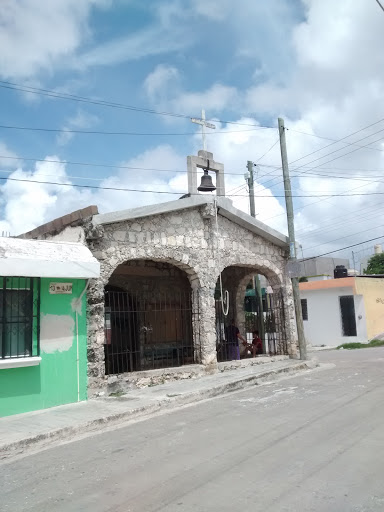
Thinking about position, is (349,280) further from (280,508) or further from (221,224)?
(280,508)

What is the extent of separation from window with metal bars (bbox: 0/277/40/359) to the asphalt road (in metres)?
2.15

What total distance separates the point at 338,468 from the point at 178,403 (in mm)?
4274

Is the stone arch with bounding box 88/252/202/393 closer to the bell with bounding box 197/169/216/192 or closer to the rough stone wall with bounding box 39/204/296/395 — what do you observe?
the rough stone wall with bounding box 39/204/296/395

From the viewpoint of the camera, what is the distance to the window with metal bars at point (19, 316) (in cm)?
728

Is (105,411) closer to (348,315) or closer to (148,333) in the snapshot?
(148,333)

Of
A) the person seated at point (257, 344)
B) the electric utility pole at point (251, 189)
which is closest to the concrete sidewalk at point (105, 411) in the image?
the person seated at point (257, 344)

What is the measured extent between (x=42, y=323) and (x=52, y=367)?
78cm

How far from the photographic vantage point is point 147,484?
407cm

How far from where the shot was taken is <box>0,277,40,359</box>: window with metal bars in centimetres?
728

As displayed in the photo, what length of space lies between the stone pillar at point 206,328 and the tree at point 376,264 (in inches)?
1148

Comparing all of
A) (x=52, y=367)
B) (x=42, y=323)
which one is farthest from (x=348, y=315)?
(x=42, y=323)

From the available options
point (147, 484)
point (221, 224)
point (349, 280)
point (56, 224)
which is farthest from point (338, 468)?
point (349, 280)

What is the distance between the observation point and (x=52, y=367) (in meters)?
7.77

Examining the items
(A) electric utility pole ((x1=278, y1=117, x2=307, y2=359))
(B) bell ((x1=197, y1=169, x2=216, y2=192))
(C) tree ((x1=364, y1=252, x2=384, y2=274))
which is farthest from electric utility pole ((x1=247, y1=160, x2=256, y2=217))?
(C) tree ((x1=364, y1=252, x2=384, y2=274))
